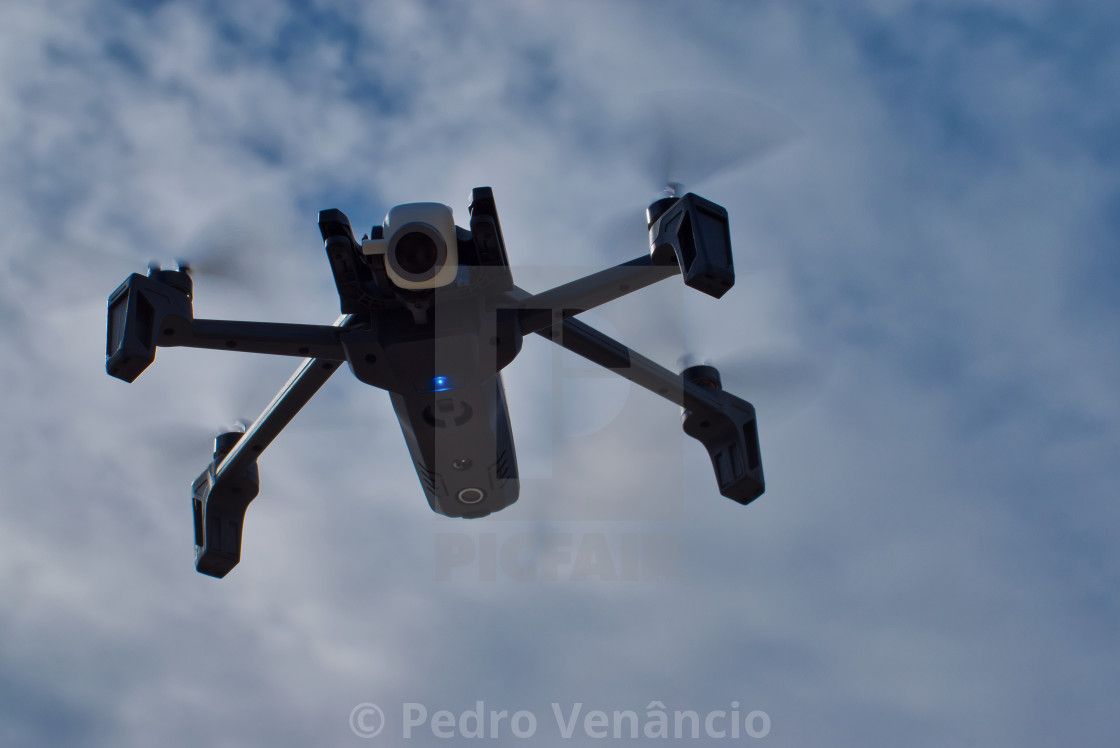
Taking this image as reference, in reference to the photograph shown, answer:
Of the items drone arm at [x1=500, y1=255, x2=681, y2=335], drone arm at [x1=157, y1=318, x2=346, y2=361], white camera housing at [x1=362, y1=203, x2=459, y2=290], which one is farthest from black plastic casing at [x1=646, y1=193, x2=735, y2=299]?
Answer: drone arm at [x1=157, y1=318, x2=346, y2=361]

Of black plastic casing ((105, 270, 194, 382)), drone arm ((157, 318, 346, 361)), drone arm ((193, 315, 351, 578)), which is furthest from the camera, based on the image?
drone arm ((193, 315, 351, 578))

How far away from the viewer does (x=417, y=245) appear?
9.58 metres

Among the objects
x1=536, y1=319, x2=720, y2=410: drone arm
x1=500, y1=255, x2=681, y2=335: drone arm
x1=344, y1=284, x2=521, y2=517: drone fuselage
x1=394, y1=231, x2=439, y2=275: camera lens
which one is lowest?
x1=344, y1=284, x2=521, y2=517: drone fuselage

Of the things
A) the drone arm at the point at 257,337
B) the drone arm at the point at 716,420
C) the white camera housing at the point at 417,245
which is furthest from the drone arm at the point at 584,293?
the drone arm at the point at 257,337

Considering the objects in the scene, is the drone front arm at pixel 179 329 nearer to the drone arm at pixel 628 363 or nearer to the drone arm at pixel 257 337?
the drone arm at pixel 257 337

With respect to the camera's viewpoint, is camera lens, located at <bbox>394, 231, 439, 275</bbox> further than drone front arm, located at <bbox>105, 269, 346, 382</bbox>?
No

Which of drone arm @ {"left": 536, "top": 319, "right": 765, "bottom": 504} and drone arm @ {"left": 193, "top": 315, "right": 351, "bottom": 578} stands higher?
drone arm @ {"left": 536, "top": 319, "right": 765, "bottom": 504}

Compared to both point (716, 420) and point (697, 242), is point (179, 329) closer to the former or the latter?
point (697, 242)

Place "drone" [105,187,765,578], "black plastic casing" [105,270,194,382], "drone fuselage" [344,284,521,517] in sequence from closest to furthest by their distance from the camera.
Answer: "drone" [105,187,765,578]
"black plastic casing" [105,270,194,382]
"drone fuselage" [344,284,521,517]

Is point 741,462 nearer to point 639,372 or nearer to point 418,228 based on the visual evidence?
point 639,372

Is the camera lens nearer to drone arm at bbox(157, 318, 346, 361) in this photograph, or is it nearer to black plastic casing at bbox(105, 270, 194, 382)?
drone arm at bbox(157, 318, 346, 361)

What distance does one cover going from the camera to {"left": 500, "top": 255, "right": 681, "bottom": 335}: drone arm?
1022 centimetres

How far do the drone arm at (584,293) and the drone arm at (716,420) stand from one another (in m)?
1.06

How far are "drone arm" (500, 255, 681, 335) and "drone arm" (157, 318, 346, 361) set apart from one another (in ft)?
5.22
